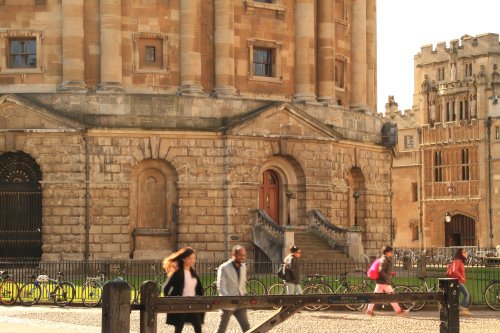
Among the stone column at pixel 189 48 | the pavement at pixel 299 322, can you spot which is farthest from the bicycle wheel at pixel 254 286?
the stone column at pixel 189 48

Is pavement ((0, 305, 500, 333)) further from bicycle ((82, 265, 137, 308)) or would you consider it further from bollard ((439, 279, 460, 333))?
bollard ((439, 279, 460, 333))

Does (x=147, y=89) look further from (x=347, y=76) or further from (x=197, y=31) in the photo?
(x=347, y=76)

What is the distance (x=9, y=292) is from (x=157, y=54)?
20.2 metres

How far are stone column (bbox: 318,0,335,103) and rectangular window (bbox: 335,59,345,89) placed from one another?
1.58 m

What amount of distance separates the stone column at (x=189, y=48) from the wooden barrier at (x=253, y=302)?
3613cm

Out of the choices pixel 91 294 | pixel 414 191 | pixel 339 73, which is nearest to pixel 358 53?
pixel 339 73

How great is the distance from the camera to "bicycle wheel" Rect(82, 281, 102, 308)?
35088 millimetres

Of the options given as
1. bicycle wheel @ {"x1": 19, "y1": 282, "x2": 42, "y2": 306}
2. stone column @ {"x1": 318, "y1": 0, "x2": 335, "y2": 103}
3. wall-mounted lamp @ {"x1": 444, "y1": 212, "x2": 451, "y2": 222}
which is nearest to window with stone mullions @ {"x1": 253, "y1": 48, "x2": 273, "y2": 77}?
stone column @ {"x1": 318, "y1": 0, "x2": 335, "y2": 103}

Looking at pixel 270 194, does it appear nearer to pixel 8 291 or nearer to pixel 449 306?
pixel 8 291

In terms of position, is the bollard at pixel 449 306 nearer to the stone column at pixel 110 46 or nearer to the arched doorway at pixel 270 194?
the stone column at pixel 110 46

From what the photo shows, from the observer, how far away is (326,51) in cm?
5753

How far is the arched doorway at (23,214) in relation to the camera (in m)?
51.5

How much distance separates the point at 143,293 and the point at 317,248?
117ft

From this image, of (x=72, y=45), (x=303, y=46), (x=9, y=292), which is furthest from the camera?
(x=303, y=46)
